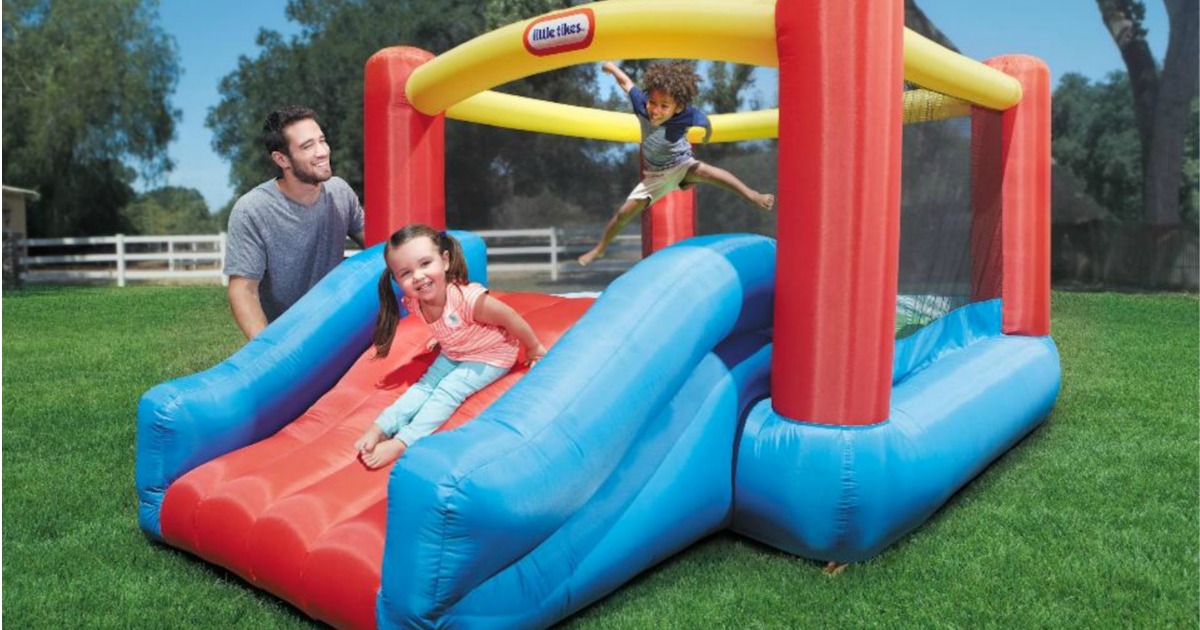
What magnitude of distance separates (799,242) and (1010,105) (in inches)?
83.9

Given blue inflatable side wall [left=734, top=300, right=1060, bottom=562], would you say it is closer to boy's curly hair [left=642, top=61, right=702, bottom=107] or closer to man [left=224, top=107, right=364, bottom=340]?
boy's curly hair [left=642, top=61, right=702, bottom=107]

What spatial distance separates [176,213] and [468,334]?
5124 centimetres

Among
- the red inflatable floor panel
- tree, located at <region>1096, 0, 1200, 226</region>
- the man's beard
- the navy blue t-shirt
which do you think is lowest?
the red inflatable floor panel

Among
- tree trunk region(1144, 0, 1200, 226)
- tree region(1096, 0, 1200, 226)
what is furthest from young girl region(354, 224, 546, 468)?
tree trunk region(1144, 0, 1200, 226)

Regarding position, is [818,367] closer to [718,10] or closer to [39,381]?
[718,10]

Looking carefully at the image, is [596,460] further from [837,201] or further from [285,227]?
[285,227]

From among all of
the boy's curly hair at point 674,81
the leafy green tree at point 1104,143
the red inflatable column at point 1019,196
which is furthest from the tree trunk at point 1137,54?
the boy's curly hair at point 674,81

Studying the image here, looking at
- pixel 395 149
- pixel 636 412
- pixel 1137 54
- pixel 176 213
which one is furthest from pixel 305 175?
pixel 176 213

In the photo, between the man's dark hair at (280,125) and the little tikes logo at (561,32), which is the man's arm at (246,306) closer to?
the man's dark hair at (280,125)

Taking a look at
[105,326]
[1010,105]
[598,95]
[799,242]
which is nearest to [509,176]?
[598,95]

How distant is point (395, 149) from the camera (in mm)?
4449

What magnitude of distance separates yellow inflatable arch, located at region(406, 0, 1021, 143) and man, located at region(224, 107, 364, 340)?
606 mm

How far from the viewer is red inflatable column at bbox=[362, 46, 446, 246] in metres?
4.42

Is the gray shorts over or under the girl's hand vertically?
over
